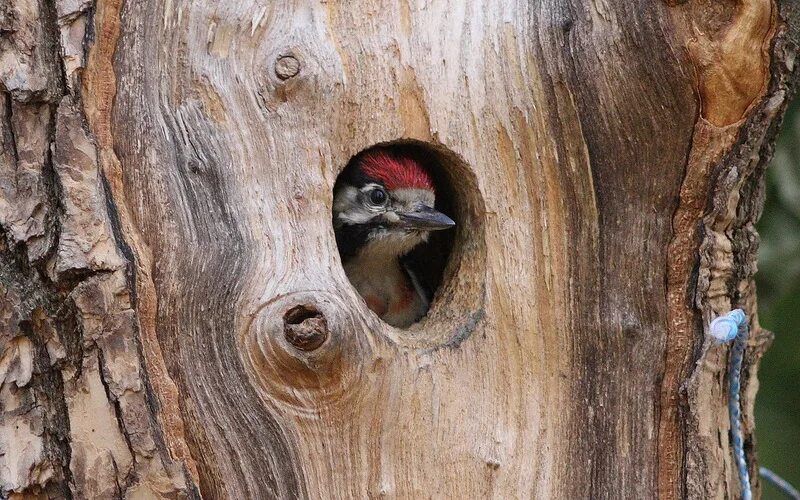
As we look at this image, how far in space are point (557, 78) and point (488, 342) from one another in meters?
0.83

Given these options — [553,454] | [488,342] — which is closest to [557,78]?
[488,342]

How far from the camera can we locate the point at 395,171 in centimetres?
382

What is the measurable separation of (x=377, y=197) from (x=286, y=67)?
1.05 meters

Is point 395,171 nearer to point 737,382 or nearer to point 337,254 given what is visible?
point 337,254

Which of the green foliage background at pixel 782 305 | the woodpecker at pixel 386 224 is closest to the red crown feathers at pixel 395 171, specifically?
the woodpecker at pixel 386 224

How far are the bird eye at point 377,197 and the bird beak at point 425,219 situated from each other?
0.10 m

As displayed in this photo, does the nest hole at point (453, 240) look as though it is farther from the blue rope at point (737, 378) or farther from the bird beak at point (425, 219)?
the blue rope at point (737, 378)

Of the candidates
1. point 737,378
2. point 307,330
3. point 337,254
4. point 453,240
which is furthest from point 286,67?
point 737,378

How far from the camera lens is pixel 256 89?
3.02 m

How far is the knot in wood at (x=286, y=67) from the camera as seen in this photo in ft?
9.91

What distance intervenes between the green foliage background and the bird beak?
1615 millimetres

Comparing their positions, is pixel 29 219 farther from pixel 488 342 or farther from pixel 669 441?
pixel 669 441

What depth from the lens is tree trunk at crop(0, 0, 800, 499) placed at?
2744 mm

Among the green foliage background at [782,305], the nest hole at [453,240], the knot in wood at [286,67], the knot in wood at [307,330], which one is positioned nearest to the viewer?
the knot in wood at [307,330]
